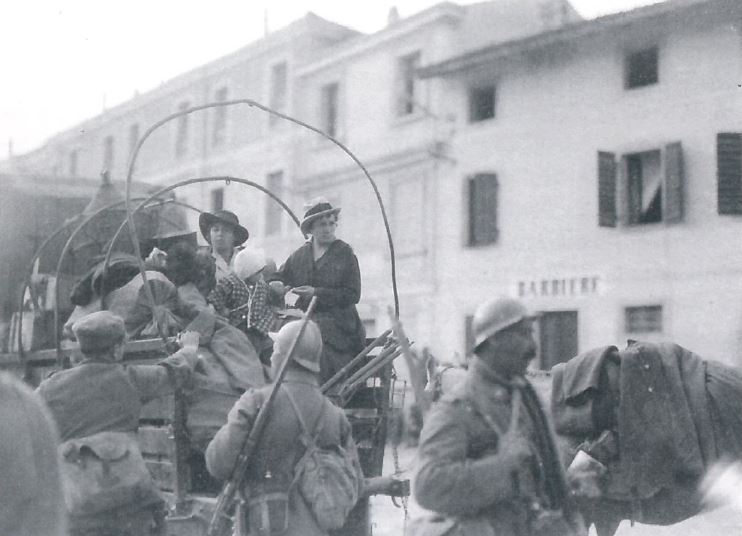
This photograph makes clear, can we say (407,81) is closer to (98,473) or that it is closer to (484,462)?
(98,473)

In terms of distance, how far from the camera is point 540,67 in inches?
813

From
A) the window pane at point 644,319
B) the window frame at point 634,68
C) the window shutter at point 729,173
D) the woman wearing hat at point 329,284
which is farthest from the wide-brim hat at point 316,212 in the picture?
the window frame at point 634,68

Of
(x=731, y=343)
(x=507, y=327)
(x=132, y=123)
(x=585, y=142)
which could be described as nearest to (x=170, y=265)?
(x=507, y=327)

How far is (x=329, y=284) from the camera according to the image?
695 centimetres

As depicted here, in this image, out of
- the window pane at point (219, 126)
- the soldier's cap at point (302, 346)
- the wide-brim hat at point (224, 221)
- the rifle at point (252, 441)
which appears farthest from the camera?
the window pane at point (219, 126)

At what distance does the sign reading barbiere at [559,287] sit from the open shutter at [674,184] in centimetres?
191

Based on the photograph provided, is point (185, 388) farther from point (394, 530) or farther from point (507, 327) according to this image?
point (394, 530)

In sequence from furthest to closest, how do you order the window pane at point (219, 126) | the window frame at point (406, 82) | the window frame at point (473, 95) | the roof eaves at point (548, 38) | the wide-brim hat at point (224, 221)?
the window pane at point (219, 126), the window frame at point (406, 82), the window frame at point (473, 95), the roof eaves at point (548, 38), the wide-brim hat at point (224, 221)

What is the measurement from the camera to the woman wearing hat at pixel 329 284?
268 inches

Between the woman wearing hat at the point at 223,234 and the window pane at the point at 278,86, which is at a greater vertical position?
the window pane at the point at 278,86

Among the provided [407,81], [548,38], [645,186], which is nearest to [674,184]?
[645,186]

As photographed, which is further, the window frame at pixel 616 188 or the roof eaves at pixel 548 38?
the window frame at pixel 616 188

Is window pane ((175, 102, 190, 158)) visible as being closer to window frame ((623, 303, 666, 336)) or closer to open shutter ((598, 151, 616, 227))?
open shutter ((598, 151, 616, 227))

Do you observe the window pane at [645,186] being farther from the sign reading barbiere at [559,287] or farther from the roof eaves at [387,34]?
the roof eaves at [387,34]
